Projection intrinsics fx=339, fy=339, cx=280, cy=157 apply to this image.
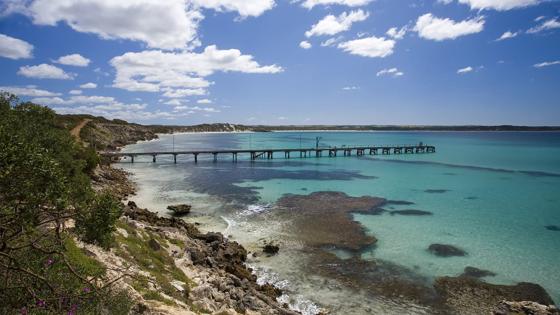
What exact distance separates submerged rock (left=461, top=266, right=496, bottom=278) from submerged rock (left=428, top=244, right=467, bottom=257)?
6.92ft

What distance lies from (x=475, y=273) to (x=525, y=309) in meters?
4.40

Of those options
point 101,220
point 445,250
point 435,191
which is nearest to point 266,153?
point 435,191

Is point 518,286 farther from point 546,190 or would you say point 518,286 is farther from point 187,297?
point 546,190

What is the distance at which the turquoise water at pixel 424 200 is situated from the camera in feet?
71.5

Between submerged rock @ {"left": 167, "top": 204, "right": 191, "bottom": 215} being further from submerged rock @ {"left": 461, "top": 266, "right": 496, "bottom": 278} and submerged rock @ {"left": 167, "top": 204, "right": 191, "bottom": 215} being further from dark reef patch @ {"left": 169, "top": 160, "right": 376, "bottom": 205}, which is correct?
submerged rock @ {"left": 461, "top": 266, "right": 496, "bottom": 278}

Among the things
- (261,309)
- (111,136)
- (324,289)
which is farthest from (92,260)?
(111,136)

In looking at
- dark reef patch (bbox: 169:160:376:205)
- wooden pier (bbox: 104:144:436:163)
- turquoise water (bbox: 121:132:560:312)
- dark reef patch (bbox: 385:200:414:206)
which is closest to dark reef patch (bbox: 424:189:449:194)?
turquoise water (bbox: 121:132:560:312)

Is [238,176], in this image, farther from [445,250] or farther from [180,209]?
[445,250]

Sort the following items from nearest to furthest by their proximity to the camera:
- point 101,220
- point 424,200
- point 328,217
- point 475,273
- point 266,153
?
point 101,220 < point 475,273 < point 328,217 < point 424,200 < point 266,153

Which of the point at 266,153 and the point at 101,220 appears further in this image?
the point at 266,153

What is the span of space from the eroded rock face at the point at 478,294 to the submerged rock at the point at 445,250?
3.68 meters

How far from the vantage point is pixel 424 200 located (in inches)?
1532

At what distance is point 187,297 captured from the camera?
489 inches

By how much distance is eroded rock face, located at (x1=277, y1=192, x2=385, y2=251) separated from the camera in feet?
79.5
